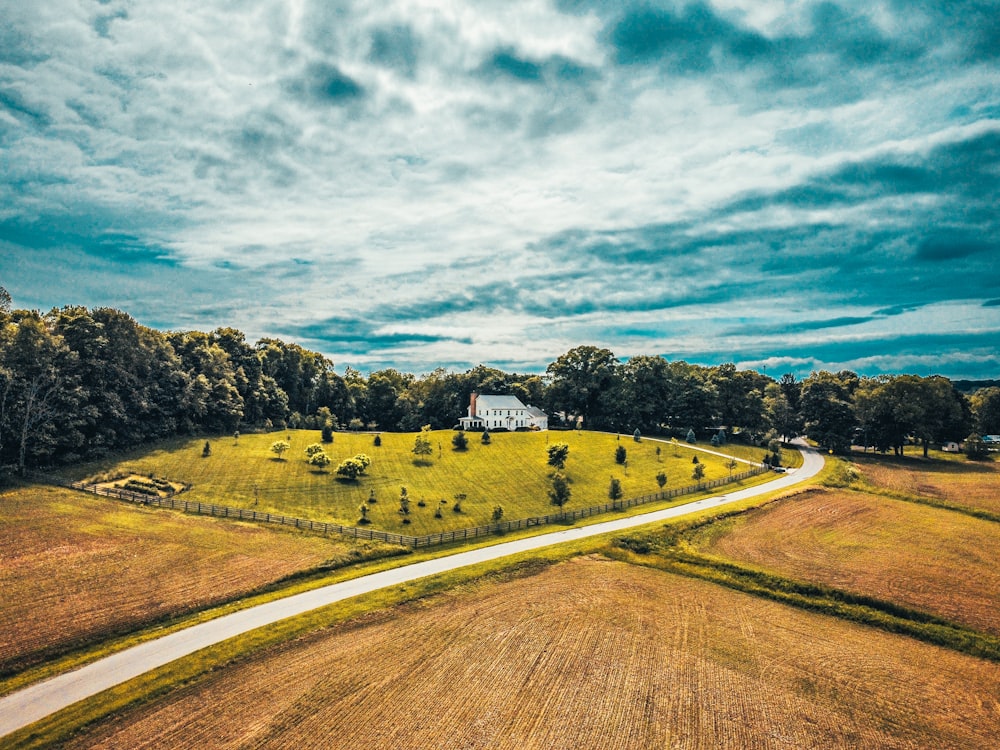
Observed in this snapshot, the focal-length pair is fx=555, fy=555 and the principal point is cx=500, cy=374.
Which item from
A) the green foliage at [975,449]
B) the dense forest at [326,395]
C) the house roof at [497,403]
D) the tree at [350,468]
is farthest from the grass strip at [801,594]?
the green foliage at [975,449]

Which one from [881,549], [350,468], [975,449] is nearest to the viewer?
[881,549]

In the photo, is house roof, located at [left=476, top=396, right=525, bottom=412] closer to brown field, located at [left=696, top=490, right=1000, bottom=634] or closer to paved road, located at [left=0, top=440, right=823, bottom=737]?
paved road, located at [left=0, top=440, right=823, bottom=737]

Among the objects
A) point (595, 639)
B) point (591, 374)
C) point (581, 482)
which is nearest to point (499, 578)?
point (595, 639)

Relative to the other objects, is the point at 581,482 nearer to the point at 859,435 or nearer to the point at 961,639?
the point at 961,639

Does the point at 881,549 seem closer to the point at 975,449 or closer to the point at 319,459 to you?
the point at 319,459

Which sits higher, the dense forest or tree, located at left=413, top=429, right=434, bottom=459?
the dense forest

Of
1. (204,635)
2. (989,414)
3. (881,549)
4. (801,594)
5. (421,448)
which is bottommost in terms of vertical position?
(204,635)

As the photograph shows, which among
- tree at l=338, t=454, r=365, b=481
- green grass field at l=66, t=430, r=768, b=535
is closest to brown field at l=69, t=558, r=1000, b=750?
green grass field at l=66, t=430, r=768, b=535

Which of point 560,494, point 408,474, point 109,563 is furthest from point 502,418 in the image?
point 109,563
